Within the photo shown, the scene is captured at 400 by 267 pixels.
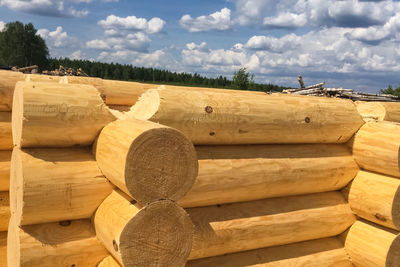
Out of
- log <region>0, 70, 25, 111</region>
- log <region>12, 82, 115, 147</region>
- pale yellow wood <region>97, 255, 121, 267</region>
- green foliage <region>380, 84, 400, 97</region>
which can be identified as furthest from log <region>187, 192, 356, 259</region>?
green foliage <region>380, 84, 400, 97</region>

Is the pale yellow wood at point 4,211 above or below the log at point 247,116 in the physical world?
below

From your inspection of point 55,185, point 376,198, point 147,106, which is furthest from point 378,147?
point 55,185

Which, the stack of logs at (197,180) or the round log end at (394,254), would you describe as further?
the round log end at (394,254)

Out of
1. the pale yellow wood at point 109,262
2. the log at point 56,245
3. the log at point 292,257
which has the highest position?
the log at point 56,245

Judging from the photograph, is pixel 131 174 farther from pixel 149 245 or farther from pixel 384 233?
pixel 384 233

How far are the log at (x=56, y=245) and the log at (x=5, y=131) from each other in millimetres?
2048

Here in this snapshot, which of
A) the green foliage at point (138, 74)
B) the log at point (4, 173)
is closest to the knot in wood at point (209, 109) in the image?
the log at point (4, 173)

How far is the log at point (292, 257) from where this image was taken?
159 inches

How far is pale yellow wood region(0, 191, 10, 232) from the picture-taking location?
497 centimetres

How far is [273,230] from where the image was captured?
4.24 metres

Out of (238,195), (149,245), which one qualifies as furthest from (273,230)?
(149,245)

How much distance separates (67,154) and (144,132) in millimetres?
1036

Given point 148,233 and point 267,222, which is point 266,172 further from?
point 148,233

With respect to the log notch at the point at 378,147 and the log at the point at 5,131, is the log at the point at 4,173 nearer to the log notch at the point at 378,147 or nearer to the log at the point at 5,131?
the log at the point at 5,131
